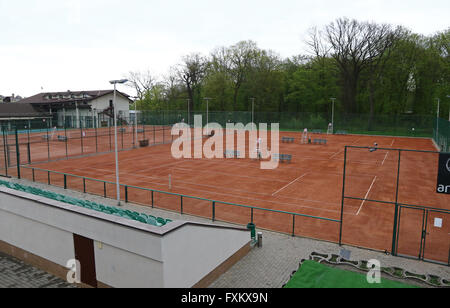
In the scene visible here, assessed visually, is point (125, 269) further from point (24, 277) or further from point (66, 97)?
point (66, 97)

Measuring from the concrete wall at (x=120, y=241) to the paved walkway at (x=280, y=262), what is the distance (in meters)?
0.64

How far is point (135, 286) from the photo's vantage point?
25.9ft

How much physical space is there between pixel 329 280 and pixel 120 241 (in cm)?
559

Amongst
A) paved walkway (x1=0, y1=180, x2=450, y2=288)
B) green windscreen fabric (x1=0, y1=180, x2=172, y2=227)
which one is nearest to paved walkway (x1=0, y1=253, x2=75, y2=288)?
green windscreen fabric (x1=0, y1=180, x2=172, y2=227)

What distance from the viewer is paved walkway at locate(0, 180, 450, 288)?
9757 millimetres

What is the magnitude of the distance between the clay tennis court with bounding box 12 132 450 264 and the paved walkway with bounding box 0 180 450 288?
0.78 meters

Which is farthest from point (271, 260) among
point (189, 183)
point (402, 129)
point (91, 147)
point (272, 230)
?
point (402, 129)

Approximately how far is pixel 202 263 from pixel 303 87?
229 ft

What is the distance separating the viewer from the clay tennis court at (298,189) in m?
14.2

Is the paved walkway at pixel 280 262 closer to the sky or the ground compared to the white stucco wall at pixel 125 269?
closer to the ground

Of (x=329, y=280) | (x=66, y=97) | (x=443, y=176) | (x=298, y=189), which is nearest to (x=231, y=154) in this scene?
(x=298, y=189)

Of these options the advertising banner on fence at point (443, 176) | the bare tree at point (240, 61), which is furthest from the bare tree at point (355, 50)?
the advertising banner on fence at point (443, 176)

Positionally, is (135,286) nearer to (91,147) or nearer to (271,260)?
(271,260)

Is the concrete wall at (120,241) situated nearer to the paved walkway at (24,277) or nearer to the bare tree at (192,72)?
the paved walkway at (24,277)
